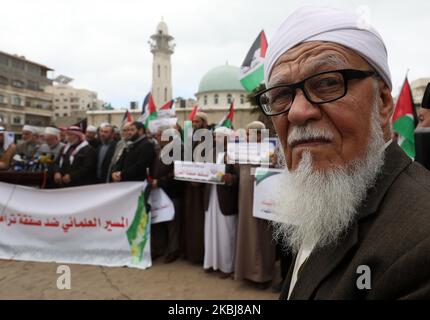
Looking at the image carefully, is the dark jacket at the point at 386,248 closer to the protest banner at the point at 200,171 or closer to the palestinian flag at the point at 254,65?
the protest banner at the point at 200,171

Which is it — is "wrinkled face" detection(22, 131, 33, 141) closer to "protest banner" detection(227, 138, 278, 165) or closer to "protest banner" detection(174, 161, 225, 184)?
"protest banner" detection(174, 161, 225, 184)

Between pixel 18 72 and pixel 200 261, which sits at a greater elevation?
pixel 18 72

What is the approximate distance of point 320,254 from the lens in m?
1.04

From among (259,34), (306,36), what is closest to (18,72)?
(259,34)

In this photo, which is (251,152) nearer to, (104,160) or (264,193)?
(264,193)

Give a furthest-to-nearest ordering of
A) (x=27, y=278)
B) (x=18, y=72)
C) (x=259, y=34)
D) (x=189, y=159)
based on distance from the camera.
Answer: (x=18, y=72), (x=259, y=34), (x=189, y=159), (x=27, y=278)

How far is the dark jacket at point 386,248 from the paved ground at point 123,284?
120 inches

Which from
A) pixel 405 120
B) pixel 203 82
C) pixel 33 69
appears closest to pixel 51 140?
pixel 405 120

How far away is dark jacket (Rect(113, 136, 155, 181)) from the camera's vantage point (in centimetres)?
500

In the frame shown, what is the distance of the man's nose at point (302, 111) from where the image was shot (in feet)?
3.51

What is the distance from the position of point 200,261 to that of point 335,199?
4.20 m

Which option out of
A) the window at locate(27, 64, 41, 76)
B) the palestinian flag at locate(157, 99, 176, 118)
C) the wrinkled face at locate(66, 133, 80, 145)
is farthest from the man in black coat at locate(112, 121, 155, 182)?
the window at locate(27, 64, 41, 76)

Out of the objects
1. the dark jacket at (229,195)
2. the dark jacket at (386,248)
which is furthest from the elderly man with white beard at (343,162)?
the dark jacket at (229,195)
